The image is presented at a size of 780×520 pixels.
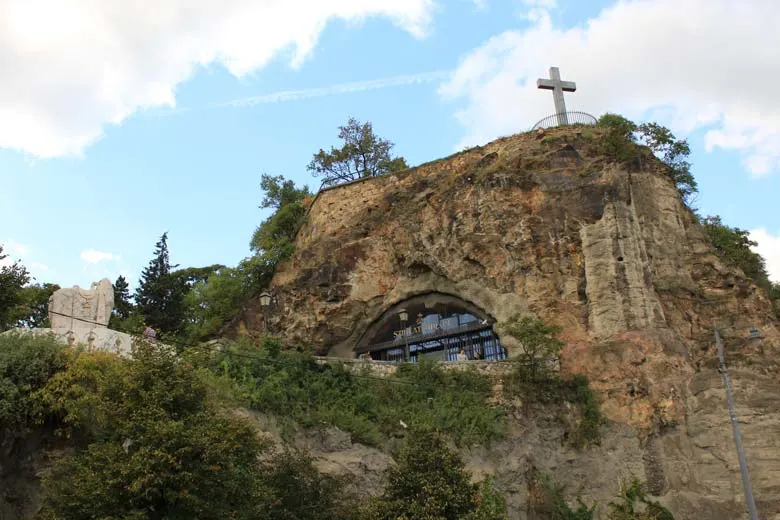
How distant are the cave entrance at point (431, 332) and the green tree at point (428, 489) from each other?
11329 mm

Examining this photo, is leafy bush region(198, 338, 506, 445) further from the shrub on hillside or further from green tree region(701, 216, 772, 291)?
green tree region(701, 216, 772, 291)

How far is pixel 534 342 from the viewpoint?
77.7 ft

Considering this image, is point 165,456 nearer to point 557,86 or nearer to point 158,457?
point 158,457

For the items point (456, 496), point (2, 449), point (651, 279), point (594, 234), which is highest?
point (594, 234)

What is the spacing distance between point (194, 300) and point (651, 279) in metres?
19.0

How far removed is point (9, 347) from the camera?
1766 centimetres

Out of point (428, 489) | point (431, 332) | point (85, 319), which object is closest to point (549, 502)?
point (428, 489)

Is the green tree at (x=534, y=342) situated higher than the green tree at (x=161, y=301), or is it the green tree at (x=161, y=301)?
the green tree at (x=161, y=301)

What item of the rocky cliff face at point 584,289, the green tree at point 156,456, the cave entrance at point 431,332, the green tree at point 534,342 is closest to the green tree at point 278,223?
the rocky cliff face at point 584,289

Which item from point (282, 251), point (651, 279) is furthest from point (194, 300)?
point (651, 279)

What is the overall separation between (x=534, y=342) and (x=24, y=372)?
547 inches

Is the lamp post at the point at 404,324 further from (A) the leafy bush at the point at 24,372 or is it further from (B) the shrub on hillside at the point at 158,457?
(A) the leafy bush at the point at 24,372

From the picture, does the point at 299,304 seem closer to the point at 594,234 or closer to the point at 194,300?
the point at 194,300

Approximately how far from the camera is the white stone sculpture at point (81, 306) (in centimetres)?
1950
